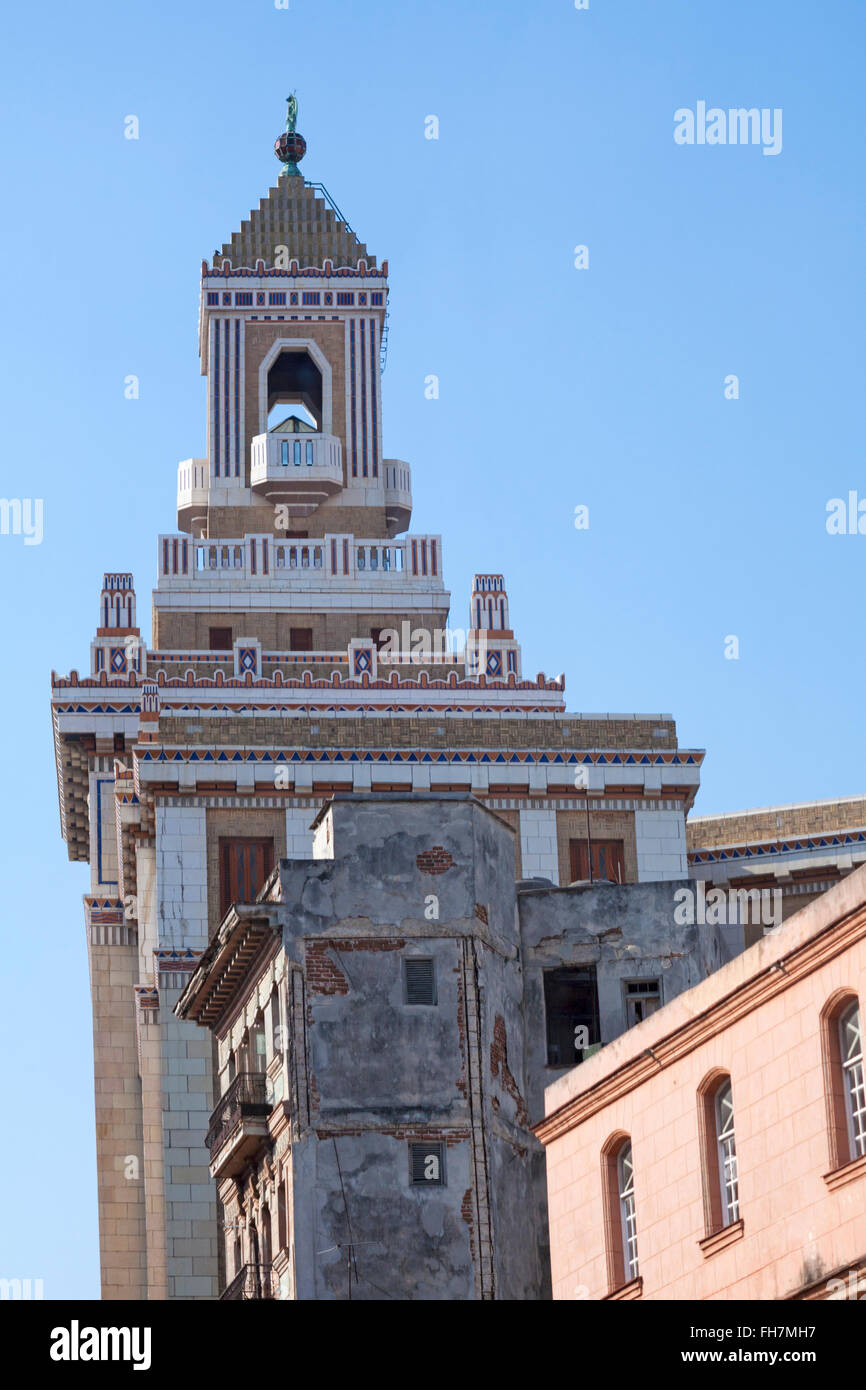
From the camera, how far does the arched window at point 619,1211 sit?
159 ft

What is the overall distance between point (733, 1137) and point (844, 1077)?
3900 millimetres

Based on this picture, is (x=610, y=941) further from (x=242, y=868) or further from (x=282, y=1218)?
(x=242, y=868)

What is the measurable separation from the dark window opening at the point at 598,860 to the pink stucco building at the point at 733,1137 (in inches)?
1217

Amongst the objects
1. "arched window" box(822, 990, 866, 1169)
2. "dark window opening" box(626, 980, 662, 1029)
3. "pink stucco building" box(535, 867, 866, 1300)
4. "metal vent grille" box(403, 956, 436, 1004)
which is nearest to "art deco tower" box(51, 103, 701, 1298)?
"dark window opening" box(626, 980, 662, 1029)

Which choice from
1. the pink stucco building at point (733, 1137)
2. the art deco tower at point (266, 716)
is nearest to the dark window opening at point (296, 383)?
the art deco tower at point (266, 716)

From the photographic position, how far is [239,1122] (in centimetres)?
6619

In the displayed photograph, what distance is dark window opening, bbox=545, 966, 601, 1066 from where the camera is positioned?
67.8m

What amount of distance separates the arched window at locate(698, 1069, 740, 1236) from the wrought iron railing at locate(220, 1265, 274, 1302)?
833 inches

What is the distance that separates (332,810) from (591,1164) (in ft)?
61.5

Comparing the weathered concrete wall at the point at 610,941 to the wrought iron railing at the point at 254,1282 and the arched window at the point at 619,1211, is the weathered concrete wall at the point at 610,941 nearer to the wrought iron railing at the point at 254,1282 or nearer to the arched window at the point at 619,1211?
the wrought iron railing at the point at 254,1282

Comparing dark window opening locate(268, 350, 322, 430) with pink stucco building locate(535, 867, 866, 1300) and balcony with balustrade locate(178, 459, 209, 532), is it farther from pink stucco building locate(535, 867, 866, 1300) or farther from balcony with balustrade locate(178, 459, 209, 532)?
pink stucco building locate(535, 867, 866, 1300)

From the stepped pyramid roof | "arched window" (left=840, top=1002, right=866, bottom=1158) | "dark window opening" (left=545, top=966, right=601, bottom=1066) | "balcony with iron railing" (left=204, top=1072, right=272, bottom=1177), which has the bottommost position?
"arched window" (left=840, top=1002, right=866, bottom=1158)

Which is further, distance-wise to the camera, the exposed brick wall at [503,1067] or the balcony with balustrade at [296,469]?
the balcony with balustrade at [296,469]
